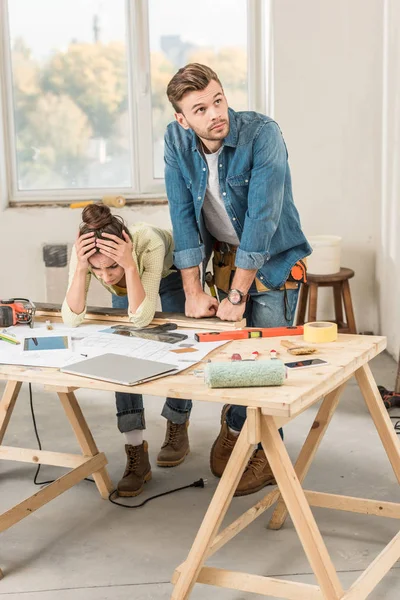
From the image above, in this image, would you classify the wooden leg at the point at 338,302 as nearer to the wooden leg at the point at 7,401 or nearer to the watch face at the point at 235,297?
the watch face at the point at 235,297

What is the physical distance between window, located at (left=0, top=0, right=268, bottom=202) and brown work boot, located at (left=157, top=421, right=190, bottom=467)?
238 cm

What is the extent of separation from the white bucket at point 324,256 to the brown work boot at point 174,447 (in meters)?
1.72

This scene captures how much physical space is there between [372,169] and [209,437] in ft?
7.38

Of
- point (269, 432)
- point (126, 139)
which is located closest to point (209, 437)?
point (269, 432)

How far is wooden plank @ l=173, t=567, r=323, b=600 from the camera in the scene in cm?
203

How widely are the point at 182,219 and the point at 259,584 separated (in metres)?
1.30

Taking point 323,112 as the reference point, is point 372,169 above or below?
below

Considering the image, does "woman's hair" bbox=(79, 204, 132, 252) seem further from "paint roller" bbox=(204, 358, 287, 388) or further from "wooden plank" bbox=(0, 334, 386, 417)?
"paint roller" bbox=(204, 358, 287, 388)

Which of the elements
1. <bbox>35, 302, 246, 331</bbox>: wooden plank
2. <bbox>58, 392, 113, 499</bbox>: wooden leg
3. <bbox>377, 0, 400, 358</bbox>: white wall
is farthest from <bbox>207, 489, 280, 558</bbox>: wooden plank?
<bbox>377, 0, 400, 358</bbox>: white wall

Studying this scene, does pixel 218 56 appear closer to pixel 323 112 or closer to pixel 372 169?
pixel 323 112

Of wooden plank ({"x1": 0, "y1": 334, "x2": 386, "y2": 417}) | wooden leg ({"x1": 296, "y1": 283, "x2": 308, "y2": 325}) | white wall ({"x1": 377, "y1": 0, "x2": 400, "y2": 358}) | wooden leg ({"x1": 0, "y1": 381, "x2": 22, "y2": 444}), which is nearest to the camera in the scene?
wooden plank ({"x1": 0, "y1": 334, "x2": 386, "y2": 417})

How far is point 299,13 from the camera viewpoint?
4.82 meters

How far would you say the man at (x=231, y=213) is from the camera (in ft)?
8.58

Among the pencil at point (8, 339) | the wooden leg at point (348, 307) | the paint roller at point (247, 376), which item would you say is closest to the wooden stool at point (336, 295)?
the wooden leg at point (348, 307)
